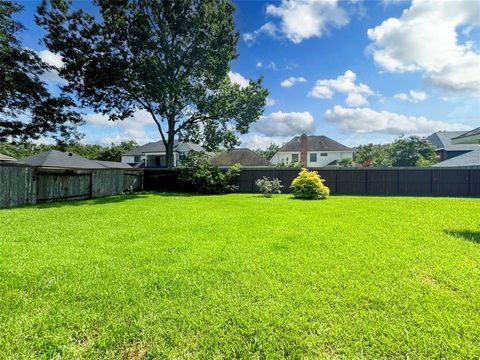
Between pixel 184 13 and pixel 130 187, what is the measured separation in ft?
38.1

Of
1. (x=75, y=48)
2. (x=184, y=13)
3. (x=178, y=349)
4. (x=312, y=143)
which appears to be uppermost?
(x=184, y=13)

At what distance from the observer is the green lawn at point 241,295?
2.02 metres

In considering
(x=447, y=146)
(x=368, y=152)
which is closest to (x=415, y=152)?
(x=447, y=146)

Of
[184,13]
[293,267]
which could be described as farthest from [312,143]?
[293,267]

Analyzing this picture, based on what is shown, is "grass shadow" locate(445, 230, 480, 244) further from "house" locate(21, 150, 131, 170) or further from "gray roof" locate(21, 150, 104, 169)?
"gray roof" locate(21, 150, 104, 169)

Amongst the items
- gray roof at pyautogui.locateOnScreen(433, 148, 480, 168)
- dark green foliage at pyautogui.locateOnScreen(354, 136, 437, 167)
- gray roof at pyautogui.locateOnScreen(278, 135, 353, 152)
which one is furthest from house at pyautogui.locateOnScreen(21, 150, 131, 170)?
dark green foliage at pyautogui.locateOnScreen(354, 136, 437, 167)

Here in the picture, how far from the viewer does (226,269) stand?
137 inches

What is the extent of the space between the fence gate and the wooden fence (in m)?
6.06

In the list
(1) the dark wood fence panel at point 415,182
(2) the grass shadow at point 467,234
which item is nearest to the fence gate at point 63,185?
(2) the grass shadow at point 467,234

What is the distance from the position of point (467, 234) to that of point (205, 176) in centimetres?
1311

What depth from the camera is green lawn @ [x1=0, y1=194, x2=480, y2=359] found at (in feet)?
6.63

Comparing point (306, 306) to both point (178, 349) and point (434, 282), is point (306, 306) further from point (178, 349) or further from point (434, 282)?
point (434, 282)

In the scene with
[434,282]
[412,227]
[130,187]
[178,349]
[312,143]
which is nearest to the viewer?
[178,349]

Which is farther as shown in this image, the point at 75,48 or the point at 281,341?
the point at 75,48
